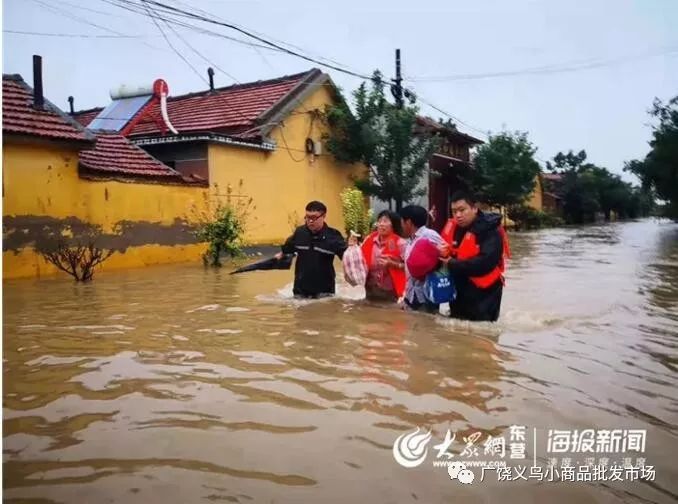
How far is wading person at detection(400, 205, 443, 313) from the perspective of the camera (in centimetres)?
443

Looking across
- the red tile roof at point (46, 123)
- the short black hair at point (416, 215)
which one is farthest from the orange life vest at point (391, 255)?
the red tile roof at point (46, 123)

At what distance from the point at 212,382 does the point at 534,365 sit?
6.26 ft

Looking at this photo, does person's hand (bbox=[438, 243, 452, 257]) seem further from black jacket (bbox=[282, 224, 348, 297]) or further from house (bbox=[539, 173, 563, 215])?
house (bbox=[539, 173, 563, 215])

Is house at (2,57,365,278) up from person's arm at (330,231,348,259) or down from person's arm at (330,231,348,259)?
up

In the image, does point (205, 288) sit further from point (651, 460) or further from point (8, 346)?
point (651, 460)

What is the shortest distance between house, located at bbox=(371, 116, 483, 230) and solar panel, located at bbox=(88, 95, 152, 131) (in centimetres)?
627

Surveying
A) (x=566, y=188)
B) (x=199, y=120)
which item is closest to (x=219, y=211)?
(x=199, y=120)

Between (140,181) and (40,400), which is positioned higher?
(140,181)

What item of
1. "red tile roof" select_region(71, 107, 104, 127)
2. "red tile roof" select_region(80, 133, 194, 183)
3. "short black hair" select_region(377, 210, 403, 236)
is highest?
"red tile roof" select_region(71, 107, 104, 127)

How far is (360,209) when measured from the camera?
41.3ft

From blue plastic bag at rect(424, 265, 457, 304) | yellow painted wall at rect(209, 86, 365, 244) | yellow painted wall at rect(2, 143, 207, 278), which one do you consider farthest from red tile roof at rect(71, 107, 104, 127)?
blue plastic bag at rect(424, 265, 457, 304)

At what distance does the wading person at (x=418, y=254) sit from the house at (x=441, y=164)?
32.6ft

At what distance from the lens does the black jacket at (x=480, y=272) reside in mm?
4160

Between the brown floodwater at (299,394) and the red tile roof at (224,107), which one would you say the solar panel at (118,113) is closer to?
the red tile roof at (224,107)
